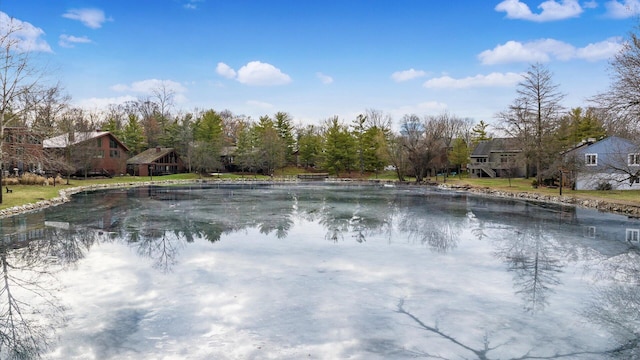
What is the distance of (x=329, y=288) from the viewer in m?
8.70

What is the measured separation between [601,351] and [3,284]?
11016 millimetres

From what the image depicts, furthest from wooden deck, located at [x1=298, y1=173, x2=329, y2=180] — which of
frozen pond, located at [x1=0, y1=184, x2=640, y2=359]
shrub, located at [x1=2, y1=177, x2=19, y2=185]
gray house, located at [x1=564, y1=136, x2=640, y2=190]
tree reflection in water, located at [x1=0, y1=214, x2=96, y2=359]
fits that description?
tree reflection in water, located at [x1=0, y1=214, x2=96, y2=359]

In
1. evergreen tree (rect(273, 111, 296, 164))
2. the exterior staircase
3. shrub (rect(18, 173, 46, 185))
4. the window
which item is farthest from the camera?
evergreen tree (rect(273, 111, 296, 164))

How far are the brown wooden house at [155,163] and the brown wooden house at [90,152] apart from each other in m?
2.23

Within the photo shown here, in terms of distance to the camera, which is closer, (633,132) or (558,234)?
(558,234)

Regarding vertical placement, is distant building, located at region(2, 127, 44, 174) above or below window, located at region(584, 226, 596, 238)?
above

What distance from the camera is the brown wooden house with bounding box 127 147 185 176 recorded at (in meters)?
58.8

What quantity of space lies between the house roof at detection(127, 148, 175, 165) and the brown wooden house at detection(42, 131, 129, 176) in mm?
1770

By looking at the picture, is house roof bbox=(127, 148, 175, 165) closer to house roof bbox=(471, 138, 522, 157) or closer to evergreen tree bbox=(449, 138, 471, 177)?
evergreen tree bbox=(449, 138, 471, 177)

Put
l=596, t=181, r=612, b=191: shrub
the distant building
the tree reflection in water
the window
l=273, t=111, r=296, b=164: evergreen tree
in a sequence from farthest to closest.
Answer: l=273, t=111, r=296, b=164: evergreen tree, l=596, t=181, r=612, b=191: shrub, the distant building, the window, the tree reflection in water

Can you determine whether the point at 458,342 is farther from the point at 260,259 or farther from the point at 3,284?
the point at 3,284

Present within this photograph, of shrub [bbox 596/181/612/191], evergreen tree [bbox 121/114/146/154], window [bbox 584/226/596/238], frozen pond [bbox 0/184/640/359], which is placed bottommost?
frozen pond [bbox 0/184/640/359]

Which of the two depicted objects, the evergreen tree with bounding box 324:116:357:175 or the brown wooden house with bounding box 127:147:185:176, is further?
the evergreen tree with bounding box 324:116:357:175

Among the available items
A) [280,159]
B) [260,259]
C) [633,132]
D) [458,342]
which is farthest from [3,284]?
[280,159]
